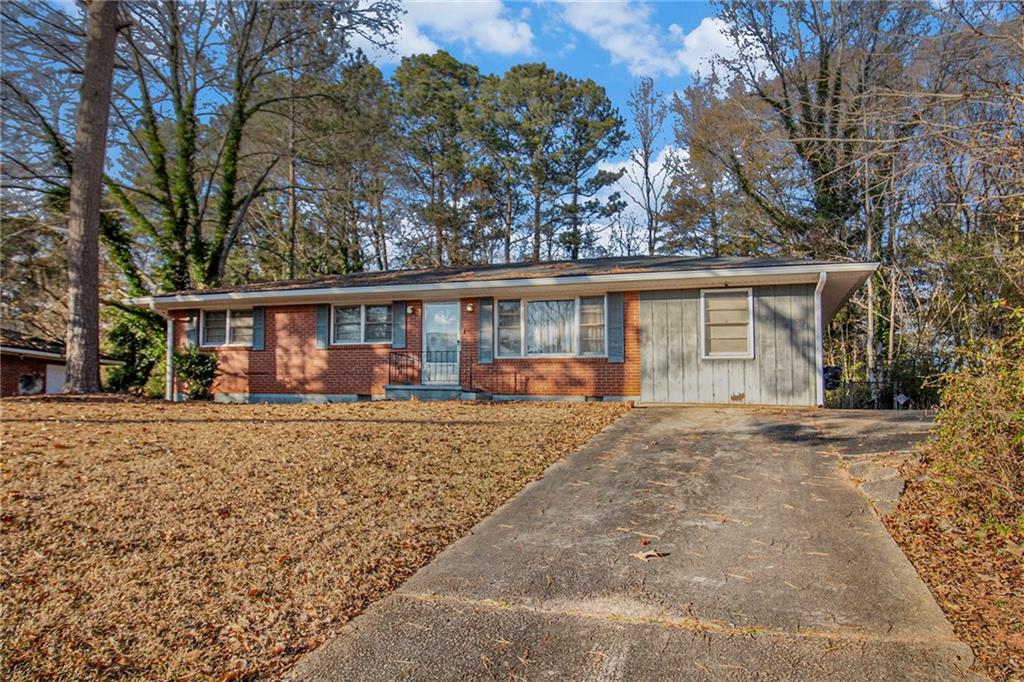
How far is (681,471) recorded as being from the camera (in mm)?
6441

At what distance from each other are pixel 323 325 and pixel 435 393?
336cm

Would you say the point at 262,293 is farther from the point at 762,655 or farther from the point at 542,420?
the point at 762,655

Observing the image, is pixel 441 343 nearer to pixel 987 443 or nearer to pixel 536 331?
pixel 536 331

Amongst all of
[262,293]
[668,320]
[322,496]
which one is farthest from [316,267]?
[322,496]

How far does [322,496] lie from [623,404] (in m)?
7.19

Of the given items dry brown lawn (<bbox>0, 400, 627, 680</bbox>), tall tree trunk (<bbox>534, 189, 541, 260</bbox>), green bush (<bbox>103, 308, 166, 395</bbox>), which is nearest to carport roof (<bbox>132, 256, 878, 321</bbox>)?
green bush (<bbox>103, 308, 166, 395</bbox>)

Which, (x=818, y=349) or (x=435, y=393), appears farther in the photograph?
(x=435, y=393)

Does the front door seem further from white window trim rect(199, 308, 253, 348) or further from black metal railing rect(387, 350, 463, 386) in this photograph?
white window trim rect(199, 308, 253, 348)

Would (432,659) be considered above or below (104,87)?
below

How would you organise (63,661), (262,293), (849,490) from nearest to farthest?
(63,661) → (849,490) → (262,293)

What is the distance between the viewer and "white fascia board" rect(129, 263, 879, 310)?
10828mm

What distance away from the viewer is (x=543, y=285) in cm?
1207

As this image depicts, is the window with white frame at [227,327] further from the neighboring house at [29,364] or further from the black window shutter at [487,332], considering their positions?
the neighboring house at [29,364]

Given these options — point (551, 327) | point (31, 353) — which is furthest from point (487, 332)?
point (31, 353)
